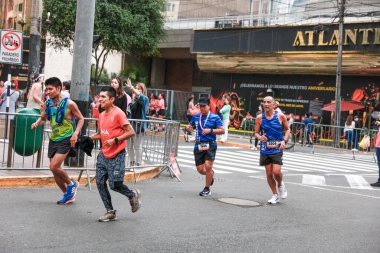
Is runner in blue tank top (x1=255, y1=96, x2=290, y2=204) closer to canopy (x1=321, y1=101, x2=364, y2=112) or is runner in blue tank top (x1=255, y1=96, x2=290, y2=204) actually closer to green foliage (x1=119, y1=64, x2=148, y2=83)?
canopy (x1=321, y1=101, x2=364, y2=112)

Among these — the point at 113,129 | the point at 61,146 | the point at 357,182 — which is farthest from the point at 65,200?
the point at 357,182

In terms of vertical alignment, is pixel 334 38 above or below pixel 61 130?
above

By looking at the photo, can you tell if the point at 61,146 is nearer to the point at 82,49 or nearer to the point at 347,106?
the point at 82,49

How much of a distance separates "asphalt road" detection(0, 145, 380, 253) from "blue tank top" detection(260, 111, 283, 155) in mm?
898

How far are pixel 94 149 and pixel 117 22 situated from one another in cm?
2455

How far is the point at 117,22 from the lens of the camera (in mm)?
35469

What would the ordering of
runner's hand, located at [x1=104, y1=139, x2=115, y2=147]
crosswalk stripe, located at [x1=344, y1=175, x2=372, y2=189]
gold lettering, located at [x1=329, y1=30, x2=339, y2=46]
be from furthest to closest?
gold lettering, located at [x1=329, y1=30, x2=339, y2=46], crosswalk stripe, located at [x1=344, y1=175, x2=372, y2=189], runner's hand, located at [x1=104, y1=139, x2=115, y2=147]

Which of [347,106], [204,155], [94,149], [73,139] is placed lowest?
[94,149]

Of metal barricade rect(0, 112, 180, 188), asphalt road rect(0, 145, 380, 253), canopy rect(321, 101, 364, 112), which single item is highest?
canopy rect(321, 101, 364, 112)

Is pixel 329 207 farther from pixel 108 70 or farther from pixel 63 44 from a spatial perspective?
pixel 108 70

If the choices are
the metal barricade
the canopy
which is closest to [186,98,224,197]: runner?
the metal barricade

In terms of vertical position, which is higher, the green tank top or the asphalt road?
the green tank top

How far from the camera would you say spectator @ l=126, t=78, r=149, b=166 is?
12133mm

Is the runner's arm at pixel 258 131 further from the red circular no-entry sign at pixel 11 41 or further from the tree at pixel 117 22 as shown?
the tree at pixel 117 22
